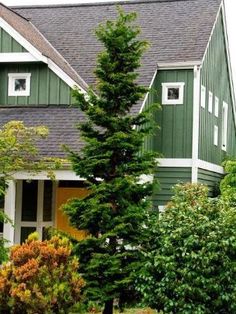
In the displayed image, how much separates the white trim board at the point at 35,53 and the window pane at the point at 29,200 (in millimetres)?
3132

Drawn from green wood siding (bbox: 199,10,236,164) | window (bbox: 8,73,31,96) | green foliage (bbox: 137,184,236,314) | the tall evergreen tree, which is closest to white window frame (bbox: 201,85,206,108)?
green wood siding (bbox: 199,10,236,164)

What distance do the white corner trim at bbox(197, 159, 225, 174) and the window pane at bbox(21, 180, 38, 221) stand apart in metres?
4.86

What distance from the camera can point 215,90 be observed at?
2456 cm

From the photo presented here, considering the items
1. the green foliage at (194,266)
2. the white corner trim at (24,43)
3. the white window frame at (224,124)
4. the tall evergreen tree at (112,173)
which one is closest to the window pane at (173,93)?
the white corner trim at (24,43)

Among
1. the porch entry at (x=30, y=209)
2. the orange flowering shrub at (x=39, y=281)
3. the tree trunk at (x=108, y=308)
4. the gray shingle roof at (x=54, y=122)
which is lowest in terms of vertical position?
the tree trunk at (x=108, y=308)

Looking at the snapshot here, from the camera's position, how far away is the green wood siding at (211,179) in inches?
888

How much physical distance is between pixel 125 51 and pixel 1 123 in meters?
6.44

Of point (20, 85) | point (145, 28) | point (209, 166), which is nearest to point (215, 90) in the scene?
point (209, 166)

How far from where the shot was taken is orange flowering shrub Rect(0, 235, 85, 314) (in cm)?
1098

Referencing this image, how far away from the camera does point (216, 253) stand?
40.6 feet

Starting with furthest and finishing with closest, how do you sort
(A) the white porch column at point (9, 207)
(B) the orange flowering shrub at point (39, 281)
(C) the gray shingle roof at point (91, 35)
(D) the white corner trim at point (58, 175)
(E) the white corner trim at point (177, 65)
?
(E) the white corner trim at point (177, 65) < (C) the gray shingle roof at point (91, 35) < (A) the white porch column at point (9, 207) < (D) the white corner trim at point (58, 175) < (B) the orange flowering shrub at point (39, 281)

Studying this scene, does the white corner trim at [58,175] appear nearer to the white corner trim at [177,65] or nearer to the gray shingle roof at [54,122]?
the gray shingle roof at [54,122]

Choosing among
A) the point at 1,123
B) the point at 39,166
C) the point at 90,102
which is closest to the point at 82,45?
the point at 1,123

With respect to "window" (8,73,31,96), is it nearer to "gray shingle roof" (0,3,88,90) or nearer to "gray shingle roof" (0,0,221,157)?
"gray shingle roof" (0,0,221,157)
